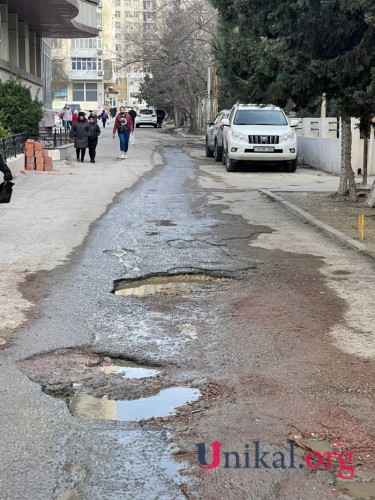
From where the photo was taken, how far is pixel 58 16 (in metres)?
33.4

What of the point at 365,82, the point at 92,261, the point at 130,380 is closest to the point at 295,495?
the point at 130,380

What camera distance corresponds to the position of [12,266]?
9.60 meters

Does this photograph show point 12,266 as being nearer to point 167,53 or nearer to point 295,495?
point 295,495

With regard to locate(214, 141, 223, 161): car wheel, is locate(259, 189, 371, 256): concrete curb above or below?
below

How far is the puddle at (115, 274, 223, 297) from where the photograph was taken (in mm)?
8344

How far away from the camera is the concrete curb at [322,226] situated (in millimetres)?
10847

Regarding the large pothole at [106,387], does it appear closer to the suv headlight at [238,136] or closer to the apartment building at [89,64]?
the suv headlight at [238,136]

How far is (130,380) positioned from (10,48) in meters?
28.7

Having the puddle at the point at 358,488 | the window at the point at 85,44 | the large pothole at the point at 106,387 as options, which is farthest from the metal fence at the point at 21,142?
the window at the point at 85,44

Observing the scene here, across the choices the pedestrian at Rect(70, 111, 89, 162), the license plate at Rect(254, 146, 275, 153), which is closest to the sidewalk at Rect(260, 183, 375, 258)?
the license plate at Rect(254, 146, 275, 153)

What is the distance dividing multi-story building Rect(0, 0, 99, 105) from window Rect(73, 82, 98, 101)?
6211cm

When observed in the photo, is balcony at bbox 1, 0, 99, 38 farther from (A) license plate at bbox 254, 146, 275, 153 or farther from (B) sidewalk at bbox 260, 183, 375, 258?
(B) sidewalk at bbox 260, 183, 375, 258

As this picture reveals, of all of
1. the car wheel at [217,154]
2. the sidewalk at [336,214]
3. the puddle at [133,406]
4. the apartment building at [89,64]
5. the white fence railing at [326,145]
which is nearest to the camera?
the puddle at [133,406]

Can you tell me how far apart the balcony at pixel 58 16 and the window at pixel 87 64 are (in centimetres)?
6243
